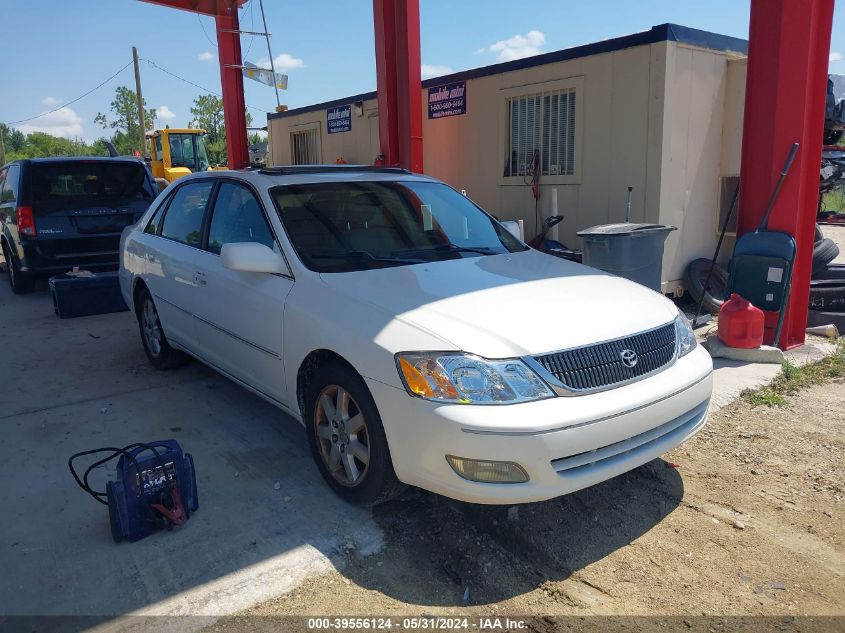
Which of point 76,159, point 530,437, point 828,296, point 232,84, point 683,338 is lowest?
point 828,296

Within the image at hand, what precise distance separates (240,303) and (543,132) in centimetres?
610

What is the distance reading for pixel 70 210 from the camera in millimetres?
8922

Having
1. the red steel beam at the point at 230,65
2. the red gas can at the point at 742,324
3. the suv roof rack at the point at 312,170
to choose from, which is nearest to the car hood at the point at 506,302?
the suv roof rack at the point at 312,170

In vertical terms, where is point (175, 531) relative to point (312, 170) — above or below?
below

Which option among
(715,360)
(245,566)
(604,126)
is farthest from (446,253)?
(604,126)

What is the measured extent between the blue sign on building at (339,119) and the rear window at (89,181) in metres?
4.40

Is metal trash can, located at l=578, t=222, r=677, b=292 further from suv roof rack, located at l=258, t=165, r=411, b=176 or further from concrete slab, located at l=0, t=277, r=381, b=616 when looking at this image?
concrete slab, located at l=0, t=277, r=381, b=616

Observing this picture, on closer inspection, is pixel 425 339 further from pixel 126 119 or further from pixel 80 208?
pixel 126 119

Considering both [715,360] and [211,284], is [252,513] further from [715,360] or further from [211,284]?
[715,360]

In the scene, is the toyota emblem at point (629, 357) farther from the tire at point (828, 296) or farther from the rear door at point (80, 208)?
the rear door at point (80, 208)

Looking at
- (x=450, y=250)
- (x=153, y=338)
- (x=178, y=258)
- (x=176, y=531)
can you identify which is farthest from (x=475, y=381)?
(x=153, y=338)

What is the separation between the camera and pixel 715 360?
5785 mm

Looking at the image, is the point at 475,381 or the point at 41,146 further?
the point at 41,146

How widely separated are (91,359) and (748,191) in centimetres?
615
